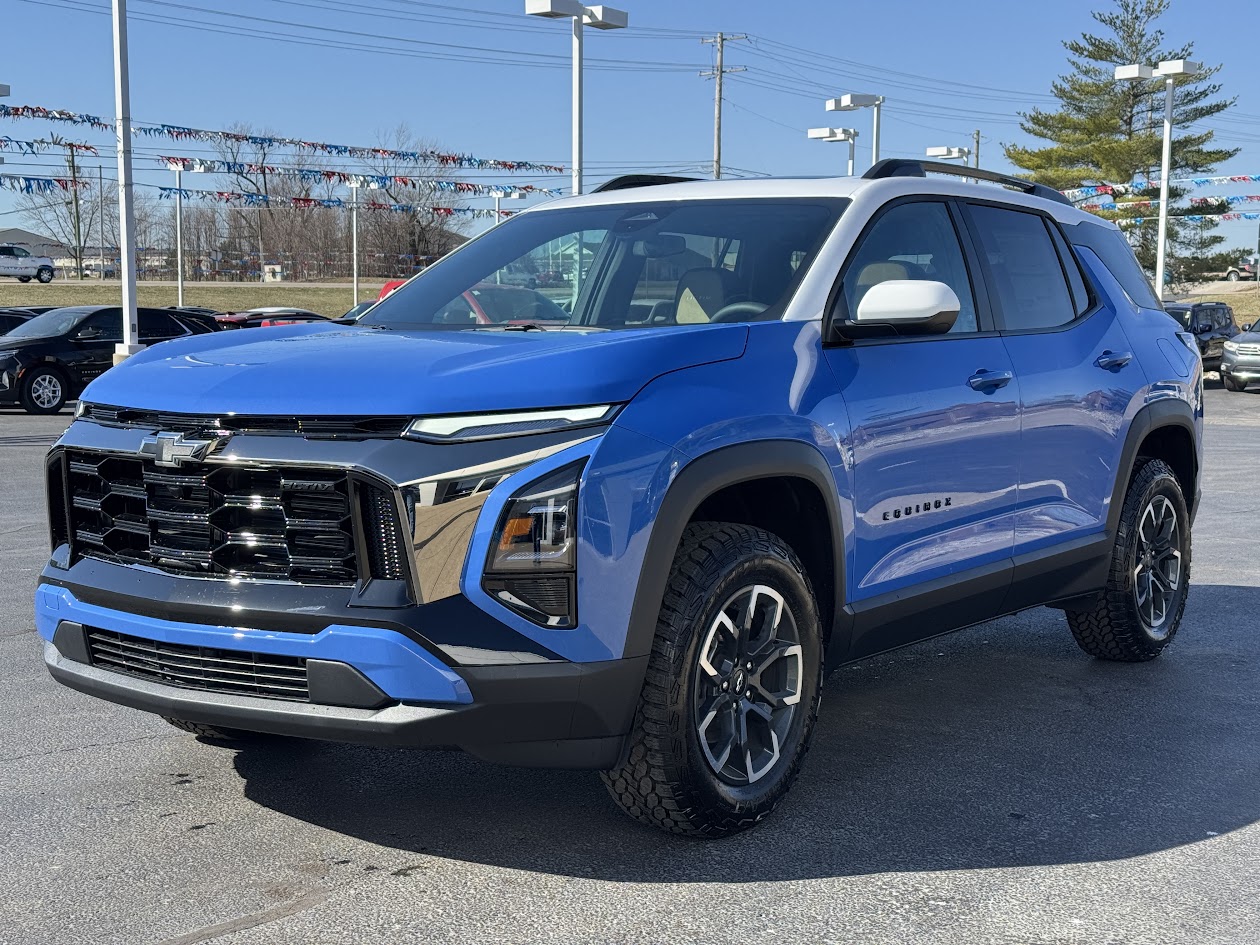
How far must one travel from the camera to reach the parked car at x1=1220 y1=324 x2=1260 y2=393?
2967 cm

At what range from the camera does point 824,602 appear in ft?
14.7

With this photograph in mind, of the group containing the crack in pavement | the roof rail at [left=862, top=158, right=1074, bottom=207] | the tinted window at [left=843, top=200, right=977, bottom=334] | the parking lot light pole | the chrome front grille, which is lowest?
the crack in pavement

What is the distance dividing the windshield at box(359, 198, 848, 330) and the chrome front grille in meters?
1.29

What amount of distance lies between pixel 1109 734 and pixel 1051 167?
6850 centimetres

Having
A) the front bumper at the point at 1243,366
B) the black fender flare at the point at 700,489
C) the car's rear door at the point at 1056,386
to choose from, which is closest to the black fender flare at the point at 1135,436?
the car's rear door at the point at 1056,386

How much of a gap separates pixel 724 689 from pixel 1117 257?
3415mm

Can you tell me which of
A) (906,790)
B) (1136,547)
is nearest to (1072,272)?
(1136,547)

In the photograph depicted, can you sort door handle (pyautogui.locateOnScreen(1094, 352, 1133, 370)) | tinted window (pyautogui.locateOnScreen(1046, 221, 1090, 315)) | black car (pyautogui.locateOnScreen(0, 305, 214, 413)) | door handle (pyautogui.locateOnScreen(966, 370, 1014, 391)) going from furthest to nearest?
black car (pyautogui.locateOnScreen(0, 305, 214, 413)) → tinted window (pyautogui.locateOnScreen(1046, 221, 1090, 315)) → door handle (pyautogui.locateOnScreen(1094, 352, 1133, 370)) → door handle (pyautogui.locateOnScreen(966, 370, 1014, 391))

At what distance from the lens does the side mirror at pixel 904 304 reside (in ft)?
14.2

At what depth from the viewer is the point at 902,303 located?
4320 mm

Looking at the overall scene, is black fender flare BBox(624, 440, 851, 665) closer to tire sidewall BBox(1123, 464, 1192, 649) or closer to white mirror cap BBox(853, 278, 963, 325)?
white mirror cap BBox(853, 278, 963, 325)

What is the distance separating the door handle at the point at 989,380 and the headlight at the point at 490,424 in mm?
1846

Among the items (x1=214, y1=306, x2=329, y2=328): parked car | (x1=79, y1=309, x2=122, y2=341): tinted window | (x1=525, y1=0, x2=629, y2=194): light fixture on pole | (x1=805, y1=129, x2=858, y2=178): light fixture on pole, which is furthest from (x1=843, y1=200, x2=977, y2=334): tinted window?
(x1=805, y1=129, x2=858, y2=178): light fixture on pole

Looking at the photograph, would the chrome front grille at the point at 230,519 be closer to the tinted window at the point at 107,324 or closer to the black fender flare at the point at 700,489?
the black fender flare at the point at 700,489
